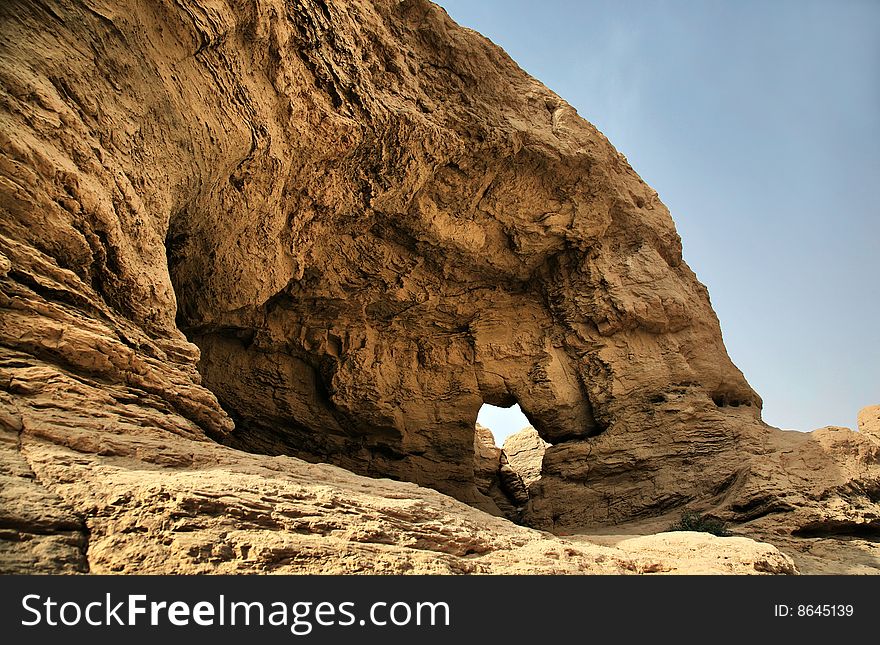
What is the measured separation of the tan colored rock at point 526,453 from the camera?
1848 centimetres

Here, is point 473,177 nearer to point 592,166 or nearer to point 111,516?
point 592,166

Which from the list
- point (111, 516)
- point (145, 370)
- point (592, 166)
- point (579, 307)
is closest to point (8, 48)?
point (145, 370)

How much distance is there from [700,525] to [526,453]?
33.9 feet

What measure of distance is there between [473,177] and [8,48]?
7.50m

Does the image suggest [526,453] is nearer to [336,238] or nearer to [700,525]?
[700,525]

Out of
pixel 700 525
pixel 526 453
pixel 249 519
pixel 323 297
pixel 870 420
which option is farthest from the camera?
pixel 526 453

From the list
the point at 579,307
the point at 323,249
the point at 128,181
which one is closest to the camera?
the point at 128,181

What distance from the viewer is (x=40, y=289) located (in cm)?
510

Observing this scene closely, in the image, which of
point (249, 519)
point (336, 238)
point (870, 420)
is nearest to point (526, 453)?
point (870, 420)

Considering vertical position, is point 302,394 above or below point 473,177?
below

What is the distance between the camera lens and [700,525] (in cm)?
963

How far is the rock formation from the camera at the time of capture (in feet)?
15.2

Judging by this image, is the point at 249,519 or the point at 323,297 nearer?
the point at 249,519

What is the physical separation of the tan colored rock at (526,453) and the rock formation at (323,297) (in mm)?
1230
